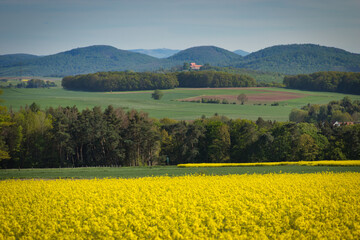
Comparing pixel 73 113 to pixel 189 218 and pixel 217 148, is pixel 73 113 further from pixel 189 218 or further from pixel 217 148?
pixel 189 218

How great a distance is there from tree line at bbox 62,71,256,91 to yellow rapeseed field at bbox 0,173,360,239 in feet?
450

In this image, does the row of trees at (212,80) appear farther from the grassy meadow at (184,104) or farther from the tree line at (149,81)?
the grassy meadow at (184,104)

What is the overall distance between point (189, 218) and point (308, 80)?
148 meters

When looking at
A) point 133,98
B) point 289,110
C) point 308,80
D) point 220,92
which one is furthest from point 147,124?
point 308,80

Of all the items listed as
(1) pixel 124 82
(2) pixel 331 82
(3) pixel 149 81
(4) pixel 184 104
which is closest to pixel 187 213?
(4) pixel 184 104

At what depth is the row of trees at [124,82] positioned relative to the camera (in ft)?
506

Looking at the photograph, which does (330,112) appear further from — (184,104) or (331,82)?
(184,104)

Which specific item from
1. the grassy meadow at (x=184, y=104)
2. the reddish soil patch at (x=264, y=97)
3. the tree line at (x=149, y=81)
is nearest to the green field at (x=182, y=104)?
the grassy meadow at (x=184, y=104)

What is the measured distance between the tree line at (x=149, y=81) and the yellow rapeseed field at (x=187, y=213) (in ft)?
450

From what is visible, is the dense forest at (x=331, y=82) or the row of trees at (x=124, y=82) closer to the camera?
the dense forest at (x=331, y=82)

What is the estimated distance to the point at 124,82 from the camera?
6107 inches

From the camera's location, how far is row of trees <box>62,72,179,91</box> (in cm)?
15425

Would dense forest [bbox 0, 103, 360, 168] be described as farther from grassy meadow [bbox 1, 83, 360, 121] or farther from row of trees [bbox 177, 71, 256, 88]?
row of trees [bbox 177, 71, 256, 88]

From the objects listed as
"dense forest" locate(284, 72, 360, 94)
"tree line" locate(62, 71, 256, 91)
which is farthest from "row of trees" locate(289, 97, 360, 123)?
"tree line" locate(62, 71, 256, 91)
